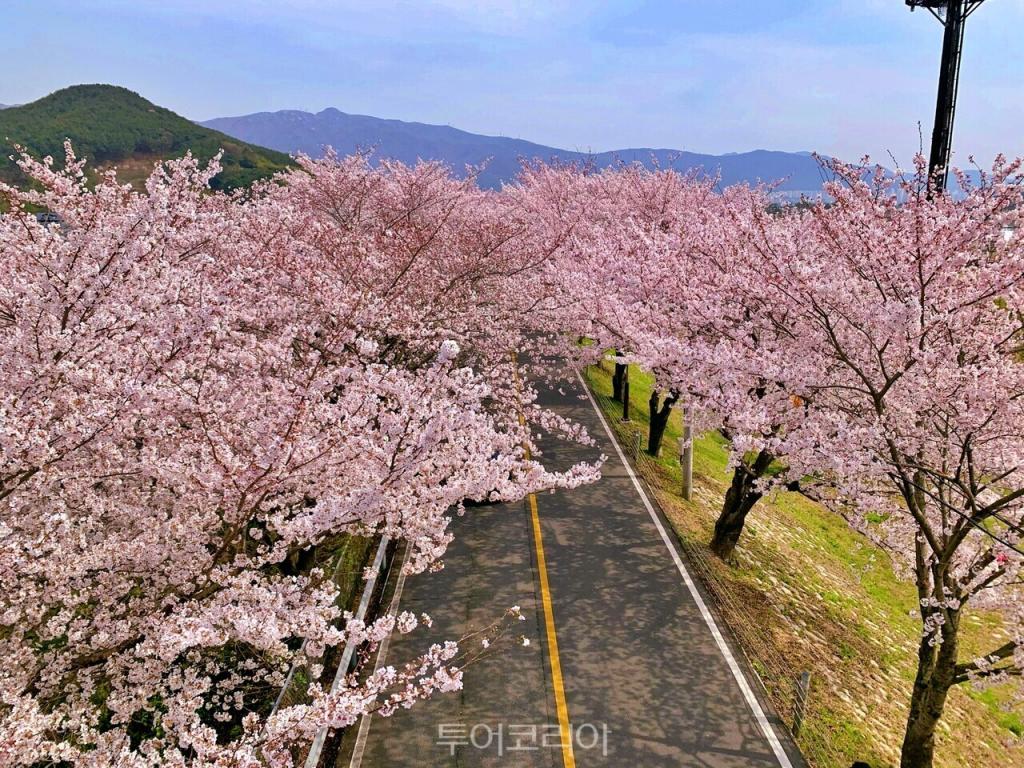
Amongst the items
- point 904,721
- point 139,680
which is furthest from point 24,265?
point 904,721

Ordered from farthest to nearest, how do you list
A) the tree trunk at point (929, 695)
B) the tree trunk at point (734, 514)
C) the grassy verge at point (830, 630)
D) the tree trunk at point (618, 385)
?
the tree trunk at point (618, 385) < the tree trunk at point (734, 514) < the grassy verge at point (830, 630) < the tree trunk at point (929, 695)

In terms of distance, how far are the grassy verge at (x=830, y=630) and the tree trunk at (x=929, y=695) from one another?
3.02 ft

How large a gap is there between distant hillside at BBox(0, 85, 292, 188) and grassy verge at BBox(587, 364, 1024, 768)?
78.4 m

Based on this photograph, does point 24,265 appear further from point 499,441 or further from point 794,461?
point 794,461

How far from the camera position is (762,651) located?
1117cm

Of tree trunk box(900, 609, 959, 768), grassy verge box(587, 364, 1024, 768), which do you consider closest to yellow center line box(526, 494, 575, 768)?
grassy verge box(587, 364, 1024, 768)

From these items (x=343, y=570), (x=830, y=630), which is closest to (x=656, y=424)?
(x=830, y=630)

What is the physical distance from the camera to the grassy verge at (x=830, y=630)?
10477mm

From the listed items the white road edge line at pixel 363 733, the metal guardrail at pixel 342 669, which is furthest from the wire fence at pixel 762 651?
the metal guardrail at pixel 342 669

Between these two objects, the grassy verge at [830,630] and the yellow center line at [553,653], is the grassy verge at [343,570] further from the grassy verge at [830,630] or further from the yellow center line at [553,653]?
the grassy verge at [830,630]

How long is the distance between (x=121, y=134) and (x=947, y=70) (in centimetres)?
10506

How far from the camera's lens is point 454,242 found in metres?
20.7

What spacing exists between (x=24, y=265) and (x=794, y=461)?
11.9 meters

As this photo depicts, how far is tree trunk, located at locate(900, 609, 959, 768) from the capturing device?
8781mm
